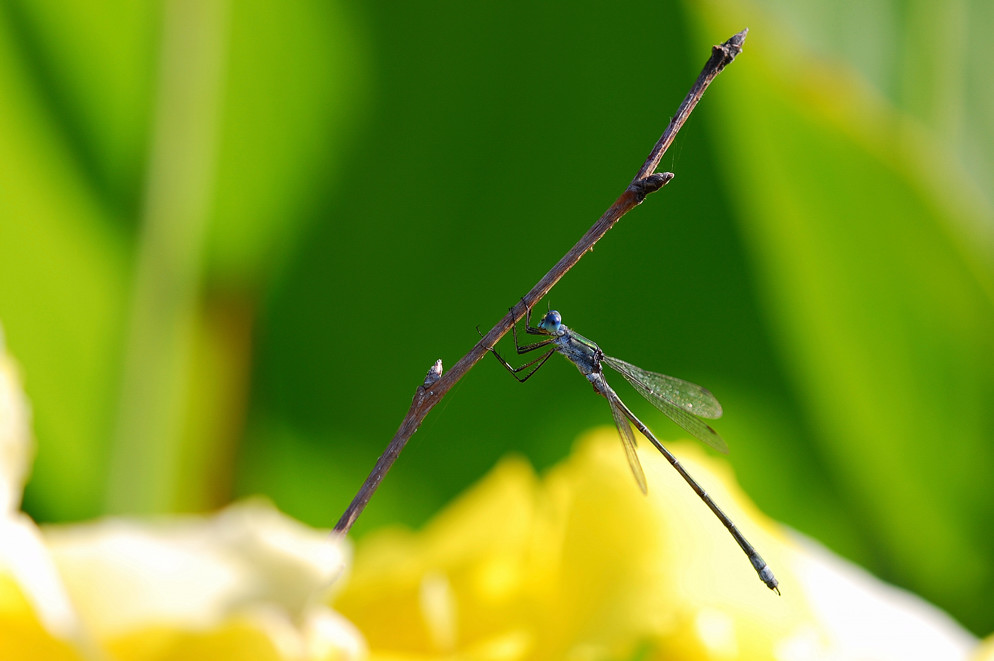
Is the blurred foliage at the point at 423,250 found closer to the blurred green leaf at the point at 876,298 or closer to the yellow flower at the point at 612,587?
the blurred green leaf at the point at 876,298

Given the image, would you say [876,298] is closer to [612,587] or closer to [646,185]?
[612,587]

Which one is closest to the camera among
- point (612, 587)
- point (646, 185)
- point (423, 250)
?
point (646, 185)

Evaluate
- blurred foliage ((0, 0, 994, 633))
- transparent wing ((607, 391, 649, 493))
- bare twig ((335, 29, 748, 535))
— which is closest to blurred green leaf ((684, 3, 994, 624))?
blurred foliage ((0, 0, 994, 633))

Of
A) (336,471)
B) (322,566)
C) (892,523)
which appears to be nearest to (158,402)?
(336,471)

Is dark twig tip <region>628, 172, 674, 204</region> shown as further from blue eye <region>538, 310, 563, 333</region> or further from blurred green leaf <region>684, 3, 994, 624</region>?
blurred green leaf <region>684, 3, 994, 624</region>

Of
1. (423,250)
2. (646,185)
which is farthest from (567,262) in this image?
(423,250)

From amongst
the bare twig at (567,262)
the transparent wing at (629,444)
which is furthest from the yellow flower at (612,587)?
the bare twig at (567,262)

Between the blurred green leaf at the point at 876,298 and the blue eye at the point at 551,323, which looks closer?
the blue eye at the point at 551,323
